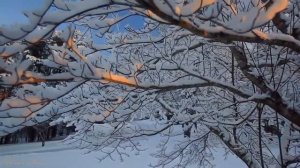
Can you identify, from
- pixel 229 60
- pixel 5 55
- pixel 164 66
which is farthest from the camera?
pixel 229 60

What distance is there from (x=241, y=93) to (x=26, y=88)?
206 centimetres

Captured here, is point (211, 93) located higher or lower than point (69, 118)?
higher

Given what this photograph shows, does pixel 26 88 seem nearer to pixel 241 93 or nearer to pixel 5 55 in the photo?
pixel 5 55

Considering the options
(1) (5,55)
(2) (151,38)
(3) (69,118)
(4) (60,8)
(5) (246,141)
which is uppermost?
(2) (151,38)

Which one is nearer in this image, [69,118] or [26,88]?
[26,88]

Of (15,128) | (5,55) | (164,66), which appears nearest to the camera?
(5,55)

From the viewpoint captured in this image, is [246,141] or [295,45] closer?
[295,45]

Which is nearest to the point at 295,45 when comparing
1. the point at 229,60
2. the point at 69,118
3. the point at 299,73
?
the point at 299,73

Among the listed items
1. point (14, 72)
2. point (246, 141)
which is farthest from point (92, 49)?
point (246, 141)

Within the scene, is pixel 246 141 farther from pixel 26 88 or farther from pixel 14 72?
pixel 14 72

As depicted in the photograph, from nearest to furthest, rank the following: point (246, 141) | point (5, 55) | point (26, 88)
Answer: point (5, 55) < point (26, 88) < point (246, 141)

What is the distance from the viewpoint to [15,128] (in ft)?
9.23

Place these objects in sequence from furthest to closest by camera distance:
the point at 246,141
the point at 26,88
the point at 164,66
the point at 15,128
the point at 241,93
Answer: the point at 246,141 < the point at 164,66 < the point at 241,93 < the point at 26,88 < the point at 15,128

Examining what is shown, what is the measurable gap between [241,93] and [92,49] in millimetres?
1880
